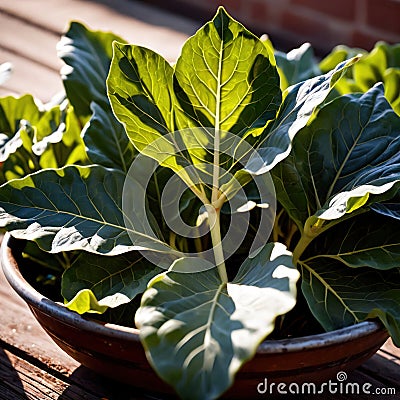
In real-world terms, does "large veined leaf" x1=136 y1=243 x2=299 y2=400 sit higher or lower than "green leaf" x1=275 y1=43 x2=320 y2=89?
lower

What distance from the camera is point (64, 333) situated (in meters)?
0.68

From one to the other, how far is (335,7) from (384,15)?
12 cm

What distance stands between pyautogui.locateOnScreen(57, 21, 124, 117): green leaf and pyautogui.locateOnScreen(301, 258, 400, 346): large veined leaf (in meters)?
0.30

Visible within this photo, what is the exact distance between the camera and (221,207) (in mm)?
723

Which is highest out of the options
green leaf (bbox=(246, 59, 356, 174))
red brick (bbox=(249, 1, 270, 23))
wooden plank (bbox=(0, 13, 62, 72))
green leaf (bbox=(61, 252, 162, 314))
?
green leaf (bbox=(246, 59, 356, 174))

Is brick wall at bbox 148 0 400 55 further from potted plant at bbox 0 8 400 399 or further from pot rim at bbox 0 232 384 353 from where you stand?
pot rim at bbox 0 232 384 353

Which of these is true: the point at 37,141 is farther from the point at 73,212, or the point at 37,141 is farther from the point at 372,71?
the point at 372,71

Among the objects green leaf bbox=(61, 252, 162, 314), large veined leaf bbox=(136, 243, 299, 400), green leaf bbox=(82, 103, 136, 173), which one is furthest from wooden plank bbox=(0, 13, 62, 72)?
large veined leaf bbox=(136, 243, 299, 400)

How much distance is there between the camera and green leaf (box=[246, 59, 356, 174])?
64 cm

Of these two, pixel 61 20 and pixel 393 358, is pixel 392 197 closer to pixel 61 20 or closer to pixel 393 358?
pixel 393 358

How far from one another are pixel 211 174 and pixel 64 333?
0.18 meters

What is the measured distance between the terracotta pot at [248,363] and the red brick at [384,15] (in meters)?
1.03

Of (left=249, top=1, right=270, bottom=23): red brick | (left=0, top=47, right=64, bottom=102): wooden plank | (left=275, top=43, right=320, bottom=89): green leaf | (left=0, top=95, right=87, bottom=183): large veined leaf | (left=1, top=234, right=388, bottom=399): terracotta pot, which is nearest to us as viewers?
(left=1, top=234, right=388, bottom=399): terracotta pot

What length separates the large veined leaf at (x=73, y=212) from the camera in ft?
2.26
